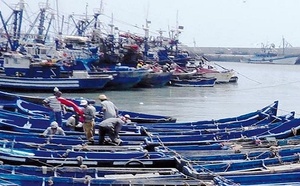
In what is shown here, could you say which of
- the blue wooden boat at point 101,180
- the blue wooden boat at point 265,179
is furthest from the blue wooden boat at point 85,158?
the blue wooden boat at point 265,179

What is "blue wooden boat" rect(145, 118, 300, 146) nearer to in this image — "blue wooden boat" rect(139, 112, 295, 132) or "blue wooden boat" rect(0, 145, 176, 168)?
"blue wooden boat" rect(139, 112, 295, 132)

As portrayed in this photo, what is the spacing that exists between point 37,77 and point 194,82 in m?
18.5

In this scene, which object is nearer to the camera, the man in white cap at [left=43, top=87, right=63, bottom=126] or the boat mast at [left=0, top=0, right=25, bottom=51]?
the man in white cap at [left=43, top=87, right=63, bottom=126]

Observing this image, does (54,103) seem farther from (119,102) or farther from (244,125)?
(119,102)

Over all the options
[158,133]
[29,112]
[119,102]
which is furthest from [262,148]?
[119,102]

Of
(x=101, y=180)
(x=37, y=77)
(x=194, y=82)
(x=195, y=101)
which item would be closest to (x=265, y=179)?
(x=101, y=180)

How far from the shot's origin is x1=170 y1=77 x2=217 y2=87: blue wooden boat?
50.2 metres

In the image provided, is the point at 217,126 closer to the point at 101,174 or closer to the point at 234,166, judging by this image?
the point at 234,166

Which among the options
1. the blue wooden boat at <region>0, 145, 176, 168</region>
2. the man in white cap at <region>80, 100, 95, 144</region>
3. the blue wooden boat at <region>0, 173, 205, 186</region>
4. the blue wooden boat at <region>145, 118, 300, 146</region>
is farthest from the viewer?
the blue wooden boat at <region>145, 118, 300, 146</region>

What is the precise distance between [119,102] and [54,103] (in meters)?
19.0

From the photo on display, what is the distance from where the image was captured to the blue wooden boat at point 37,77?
37.1 meters

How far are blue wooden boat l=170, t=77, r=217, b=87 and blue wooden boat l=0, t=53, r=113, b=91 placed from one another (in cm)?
1277

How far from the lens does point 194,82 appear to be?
Answer: 167 feet

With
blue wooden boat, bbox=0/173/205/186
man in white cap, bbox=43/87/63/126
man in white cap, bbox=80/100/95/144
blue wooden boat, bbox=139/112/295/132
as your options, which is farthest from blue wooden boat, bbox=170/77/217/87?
blue wooden boat, bbox=0/173/205/186
